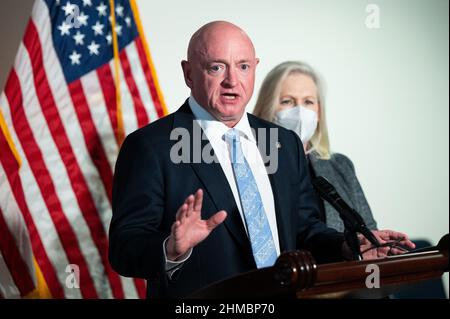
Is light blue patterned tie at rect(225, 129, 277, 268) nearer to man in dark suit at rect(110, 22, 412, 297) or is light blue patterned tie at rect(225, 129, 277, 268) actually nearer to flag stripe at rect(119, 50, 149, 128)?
man in dark suit at rect(110, 22, 412, 297)

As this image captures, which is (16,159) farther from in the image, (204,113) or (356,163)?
(356,163)

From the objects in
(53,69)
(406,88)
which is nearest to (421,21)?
(406,88)

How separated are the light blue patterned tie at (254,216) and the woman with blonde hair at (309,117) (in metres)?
1.24

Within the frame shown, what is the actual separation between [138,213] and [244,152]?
1.22 feet

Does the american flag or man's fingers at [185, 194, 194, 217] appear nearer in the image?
man's fingers at [185, 194, 194, 217]

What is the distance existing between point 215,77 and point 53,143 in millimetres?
1134

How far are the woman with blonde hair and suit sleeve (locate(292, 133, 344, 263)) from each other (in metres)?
0.99

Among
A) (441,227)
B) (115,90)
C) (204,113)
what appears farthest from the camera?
(441,227)

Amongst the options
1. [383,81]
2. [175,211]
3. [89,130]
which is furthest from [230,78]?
[383,81]

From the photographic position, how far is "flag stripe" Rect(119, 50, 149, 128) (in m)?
3.04

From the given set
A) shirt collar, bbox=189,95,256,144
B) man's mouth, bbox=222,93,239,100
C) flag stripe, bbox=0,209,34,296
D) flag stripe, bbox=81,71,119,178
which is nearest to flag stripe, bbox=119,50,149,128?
flag stripe, bbox=81,71,119,178

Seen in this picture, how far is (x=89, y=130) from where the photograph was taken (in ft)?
9.50

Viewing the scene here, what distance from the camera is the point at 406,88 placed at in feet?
14.3

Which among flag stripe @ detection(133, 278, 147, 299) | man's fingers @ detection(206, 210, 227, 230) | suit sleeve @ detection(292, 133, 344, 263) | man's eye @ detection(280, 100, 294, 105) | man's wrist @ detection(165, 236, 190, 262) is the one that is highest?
man's eye @ detection(280, 100, 294, 105)
